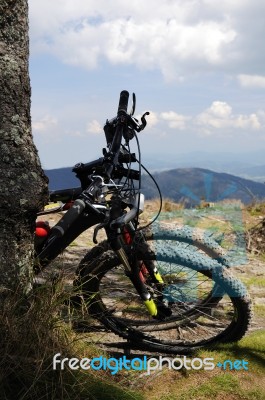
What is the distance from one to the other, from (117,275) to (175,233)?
74cm

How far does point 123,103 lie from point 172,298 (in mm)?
1927

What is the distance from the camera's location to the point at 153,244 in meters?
4.07

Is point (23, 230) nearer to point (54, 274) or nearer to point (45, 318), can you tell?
point (54, 274)

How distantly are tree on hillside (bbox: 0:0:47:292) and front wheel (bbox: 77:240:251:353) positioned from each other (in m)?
0.70

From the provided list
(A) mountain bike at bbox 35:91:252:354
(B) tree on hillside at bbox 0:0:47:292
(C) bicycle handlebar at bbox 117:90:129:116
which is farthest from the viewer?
(C) bicycle handlebar at bbox 117:90:129:116

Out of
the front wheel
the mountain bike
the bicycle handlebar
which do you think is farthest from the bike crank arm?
the bicycle handlebar

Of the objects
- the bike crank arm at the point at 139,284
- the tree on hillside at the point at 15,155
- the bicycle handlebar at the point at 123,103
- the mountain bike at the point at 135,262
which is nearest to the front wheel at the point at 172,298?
the mountain bike at the point at 135,262

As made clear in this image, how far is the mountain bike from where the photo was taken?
380 centimetres

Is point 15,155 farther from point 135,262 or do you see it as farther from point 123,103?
point 135,262

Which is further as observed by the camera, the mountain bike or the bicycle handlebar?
the bicycle handlebar

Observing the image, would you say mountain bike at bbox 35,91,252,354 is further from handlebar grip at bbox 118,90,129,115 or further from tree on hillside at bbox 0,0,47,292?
tree on hillside at bbox 0,0,47,292

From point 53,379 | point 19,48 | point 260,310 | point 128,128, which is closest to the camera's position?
point 53,379

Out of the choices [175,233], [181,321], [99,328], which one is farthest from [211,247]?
[99,328]

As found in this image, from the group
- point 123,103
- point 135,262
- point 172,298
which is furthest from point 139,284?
point 123,103
